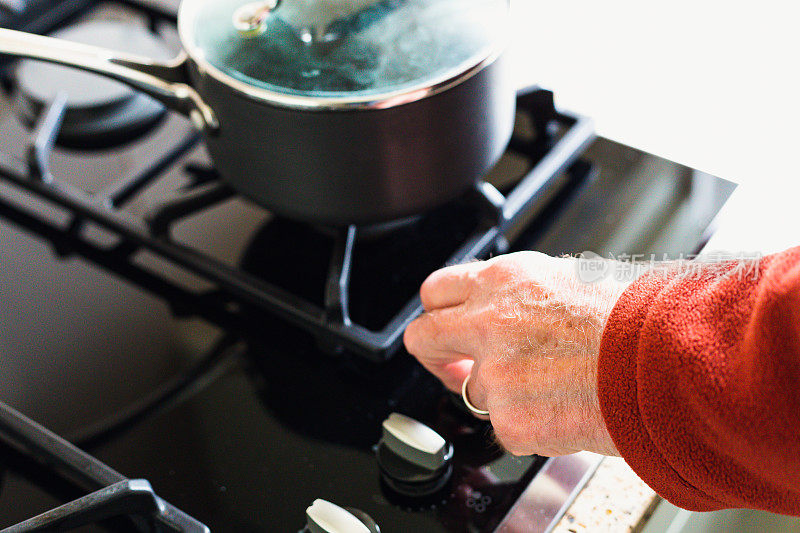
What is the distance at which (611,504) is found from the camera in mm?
516

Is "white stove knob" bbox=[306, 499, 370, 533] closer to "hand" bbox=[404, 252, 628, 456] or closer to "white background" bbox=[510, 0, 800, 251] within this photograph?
"hand" bbox=[404, 252, 628, 456]

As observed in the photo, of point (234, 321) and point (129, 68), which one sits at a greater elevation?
point (129, 68)

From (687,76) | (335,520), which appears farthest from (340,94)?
(687,76)

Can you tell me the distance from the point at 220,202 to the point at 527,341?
36 centimetres

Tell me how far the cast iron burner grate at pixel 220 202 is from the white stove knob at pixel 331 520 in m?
0.13

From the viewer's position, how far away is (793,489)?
1.31ft

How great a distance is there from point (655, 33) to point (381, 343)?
0.69 meters

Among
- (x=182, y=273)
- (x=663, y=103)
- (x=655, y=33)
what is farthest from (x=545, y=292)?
(x=655, y=33)

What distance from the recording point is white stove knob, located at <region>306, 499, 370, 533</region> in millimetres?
487

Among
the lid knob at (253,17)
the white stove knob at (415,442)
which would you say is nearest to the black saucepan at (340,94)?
the lid knob at (253,17)

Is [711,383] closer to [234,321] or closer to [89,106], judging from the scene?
[234,321]

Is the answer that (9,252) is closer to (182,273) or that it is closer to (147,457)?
(182,273)

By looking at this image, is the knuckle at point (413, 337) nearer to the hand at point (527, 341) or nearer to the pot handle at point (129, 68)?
the hand at point (527, 341)

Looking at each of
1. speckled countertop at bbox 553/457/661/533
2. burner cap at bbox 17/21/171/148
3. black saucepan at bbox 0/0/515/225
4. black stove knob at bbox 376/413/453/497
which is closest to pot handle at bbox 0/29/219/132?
black saucepan at bbox 0/0/515/225
